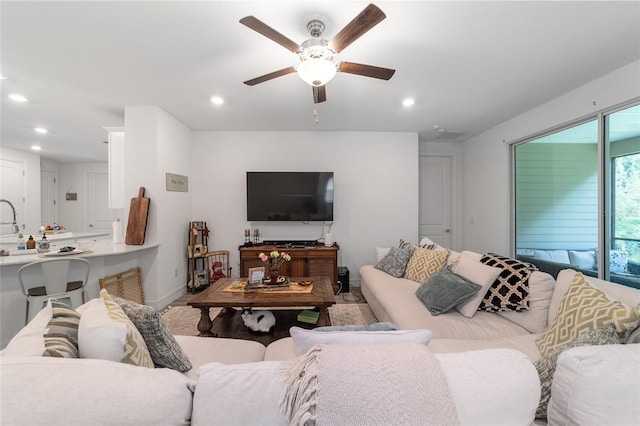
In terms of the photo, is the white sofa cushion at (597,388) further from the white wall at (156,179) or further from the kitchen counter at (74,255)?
the white wall at (156,179)

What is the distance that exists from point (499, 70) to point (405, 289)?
7.41 feet

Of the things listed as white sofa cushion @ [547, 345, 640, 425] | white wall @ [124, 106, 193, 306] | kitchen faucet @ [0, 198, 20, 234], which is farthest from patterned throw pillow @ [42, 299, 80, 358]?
kitchen faucet @ [0, 198, 20, 234]

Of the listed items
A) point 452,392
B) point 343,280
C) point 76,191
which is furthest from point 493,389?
point 76,191

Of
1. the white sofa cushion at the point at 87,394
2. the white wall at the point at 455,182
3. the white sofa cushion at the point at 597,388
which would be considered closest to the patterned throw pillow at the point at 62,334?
the white sofa cushion at the point at 87,394

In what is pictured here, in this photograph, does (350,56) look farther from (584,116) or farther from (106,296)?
(584,116)

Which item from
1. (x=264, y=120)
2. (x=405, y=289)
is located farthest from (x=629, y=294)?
(x=264, y=120)

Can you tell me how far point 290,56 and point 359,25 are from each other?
87 cm

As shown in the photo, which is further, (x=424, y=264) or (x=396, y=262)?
(x=396, y=262)

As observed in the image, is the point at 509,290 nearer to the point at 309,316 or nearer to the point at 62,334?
the point at 309,316

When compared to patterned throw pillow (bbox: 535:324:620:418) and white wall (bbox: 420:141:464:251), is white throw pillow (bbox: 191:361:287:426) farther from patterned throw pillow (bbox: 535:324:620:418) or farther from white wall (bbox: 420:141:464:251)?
white wall (bbox: 420:141:464:251)

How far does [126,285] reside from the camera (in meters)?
3.06

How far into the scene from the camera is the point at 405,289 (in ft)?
8.54

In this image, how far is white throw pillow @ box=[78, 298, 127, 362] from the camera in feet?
2.90

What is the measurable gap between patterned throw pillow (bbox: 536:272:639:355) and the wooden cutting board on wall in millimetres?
3885
